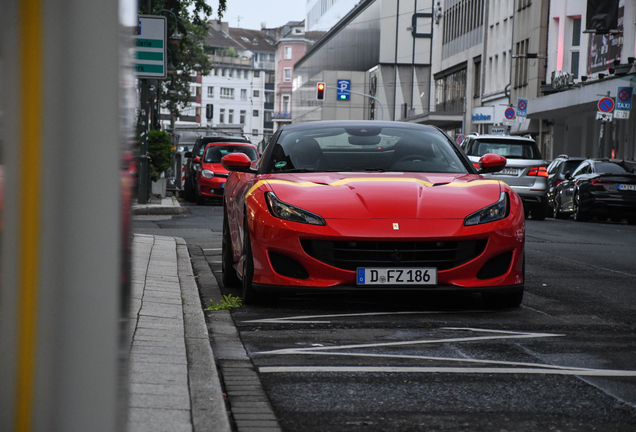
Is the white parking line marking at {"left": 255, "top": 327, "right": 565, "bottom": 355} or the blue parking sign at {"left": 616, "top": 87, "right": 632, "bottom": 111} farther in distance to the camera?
the blue parking sign at {"left": 616, "top": 87, "right": 632, "bottom": 111}

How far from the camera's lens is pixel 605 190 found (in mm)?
25422

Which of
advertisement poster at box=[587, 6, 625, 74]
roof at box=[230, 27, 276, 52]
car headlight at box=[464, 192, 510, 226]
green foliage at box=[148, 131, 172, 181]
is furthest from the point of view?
roof at box=[230, 27, 276, 52]

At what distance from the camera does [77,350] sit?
1485 mm

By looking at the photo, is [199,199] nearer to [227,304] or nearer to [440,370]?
[227,304]

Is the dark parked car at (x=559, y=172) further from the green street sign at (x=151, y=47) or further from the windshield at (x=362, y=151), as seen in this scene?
the windshield at (x=362, y=151)

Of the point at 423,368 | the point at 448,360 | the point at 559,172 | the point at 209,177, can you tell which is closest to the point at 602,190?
the point at 559,172

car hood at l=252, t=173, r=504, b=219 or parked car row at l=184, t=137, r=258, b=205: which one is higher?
car hood at l=252, t=173, r=504, b=219

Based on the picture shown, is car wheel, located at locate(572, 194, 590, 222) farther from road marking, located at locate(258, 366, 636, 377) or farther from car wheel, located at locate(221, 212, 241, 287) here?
road marking, located at locate(258, 366, 636, 377)

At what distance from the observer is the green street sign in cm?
1934

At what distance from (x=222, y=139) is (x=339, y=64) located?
81.8 m

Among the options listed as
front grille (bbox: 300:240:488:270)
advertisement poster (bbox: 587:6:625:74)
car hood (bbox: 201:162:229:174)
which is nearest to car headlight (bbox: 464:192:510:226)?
front grille (bbox: 300:240:488:270)

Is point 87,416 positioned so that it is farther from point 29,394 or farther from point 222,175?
point 222,175

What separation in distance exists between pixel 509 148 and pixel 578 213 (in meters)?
2.40

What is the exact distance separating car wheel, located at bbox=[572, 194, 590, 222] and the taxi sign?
6539 mm
